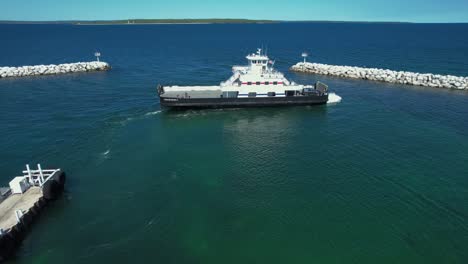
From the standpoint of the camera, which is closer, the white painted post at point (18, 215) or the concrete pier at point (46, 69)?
the white painted post at point (18, 215)

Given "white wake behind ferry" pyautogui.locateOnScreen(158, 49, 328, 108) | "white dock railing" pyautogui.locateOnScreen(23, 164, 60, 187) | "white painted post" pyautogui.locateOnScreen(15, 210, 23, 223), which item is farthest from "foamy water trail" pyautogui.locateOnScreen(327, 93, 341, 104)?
"white painted post" pyautogui.locateOnScreen(15, 210, 23, 223)

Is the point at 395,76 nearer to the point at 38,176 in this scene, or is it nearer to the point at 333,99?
the point at 333,99

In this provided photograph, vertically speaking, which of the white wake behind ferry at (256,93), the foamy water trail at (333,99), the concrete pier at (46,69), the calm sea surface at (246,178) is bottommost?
the calm sea surface at (246,178)

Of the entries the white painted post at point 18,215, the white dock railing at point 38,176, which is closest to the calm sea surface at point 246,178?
the white painted post at point 18,215

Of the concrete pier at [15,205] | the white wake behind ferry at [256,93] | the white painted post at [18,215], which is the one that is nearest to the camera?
the concrete pier at [15,205]

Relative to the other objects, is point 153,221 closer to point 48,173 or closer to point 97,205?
point 97,205

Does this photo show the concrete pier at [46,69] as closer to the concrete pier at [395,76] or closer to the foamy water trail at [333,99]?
the concrete pier at [395,76]

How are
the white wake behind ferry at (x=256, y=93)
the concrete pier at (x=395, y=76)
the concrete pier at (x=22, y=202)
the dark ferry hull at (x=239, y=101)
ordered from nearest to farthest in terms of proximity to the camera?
the concrete pier at (x=22, y=202) → the dark ferry hull at (x=239, y=101) → the white wake behind ferry at (x=256, y=93) → the concrete pier at (x=395, y=76)
